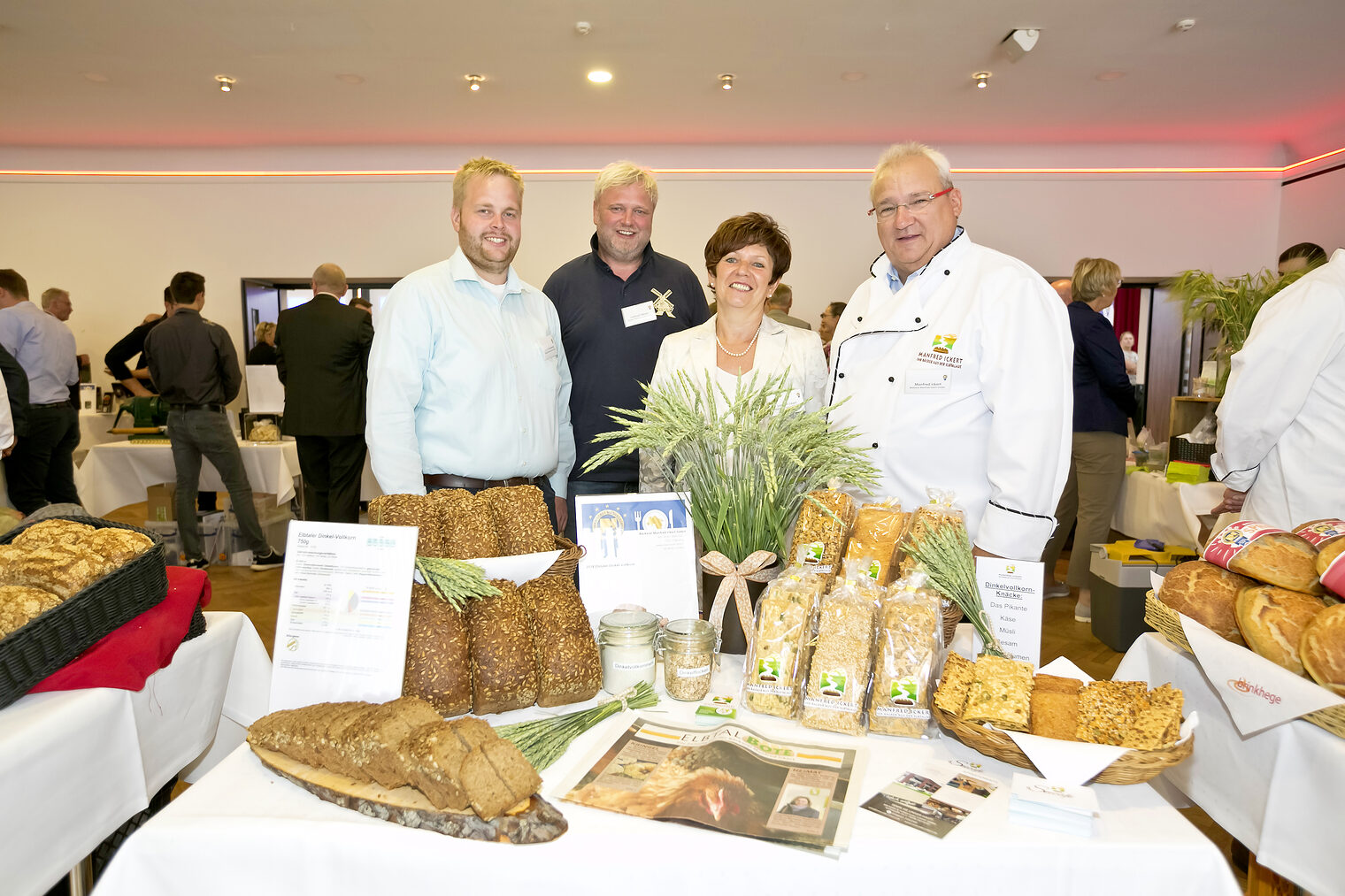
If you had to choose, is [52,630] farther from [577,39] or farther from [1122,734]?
[577,39]

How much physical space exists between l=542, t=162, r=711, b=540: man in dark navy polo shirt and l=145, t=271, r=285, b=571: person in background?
3.18 metres

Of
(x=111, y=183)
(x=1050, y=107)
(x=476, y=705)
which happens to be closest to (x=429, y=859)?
(x=476, y=705)

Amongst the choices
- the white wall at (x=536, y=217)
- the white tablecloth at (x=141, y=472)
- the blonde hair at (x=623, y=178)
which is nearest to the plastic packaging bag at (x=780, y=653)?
the blonde hair at (x=623, y=178)

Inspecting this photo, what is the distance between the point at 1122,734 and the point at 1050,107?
653 centimetres

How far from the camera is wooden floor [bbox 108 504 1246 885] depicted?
12.0ft

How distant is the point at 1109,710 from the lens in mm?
1064

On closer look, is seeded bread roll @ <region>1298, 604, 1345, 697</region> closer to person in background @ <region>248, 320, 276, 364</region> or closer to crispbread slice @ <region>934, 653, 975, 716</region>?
crispbread slice @ <region>934, 653, 975, 716</region>

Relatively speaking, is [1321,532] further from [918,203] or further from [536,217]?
[536,217]

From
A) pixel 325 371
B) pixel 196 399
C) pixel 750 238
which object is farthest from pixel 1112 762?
pixel 196 399

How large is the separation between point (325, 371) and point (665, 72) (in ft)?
10.1

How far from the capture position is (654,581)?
4.68ft

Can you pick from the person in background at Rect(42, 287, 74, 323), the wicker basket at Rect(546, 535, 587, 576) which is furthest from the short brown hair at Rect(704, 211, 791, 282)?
the person in background at Rect(42, 287, 74, 323)

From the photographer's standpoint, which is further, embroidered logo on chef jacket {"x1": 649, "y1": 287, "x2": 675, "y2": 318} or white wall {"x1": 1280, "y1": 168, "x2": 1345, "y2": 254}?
white wall {"x1": 1280, "y1": 168, "x2": 1345, "y2": 254}

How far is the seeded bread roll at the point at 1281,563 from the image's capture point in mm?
1333
